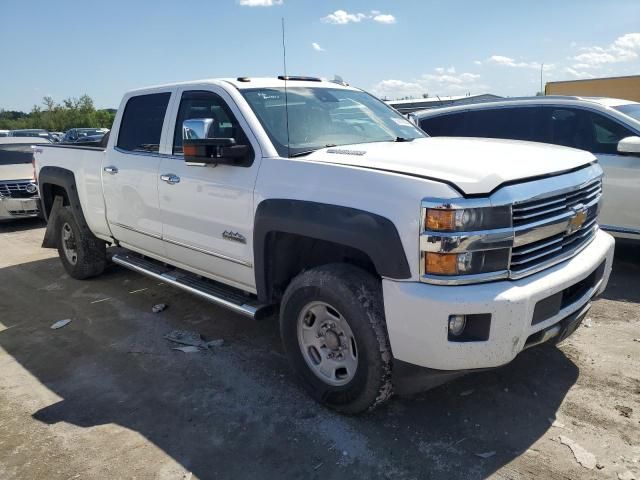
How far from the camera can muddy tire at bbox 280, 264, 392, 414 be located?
2887 millimetres

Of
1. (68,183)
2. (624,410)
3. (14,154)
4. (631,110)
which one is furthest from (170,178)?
(14,154)

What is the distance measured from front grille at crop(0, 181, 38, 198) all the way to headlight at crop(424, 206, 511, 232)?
9.51 m

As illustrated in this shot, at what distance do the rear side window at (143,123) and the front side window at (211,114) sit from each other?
267 millimetres

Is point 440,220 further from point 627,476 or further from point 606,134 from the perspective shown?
point 606,134

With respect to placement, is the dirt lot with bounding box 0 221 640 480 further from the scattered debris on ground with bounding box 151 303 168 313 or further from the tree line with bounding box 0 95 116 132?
the tree line with bounding box 0 95 116 132

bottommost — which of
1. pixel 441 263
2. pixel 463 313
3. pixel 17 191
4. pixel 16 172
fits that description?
pixel 17 191

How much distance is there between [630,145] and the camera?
5.22m

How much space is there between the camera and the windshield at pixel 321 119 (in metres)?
3.65

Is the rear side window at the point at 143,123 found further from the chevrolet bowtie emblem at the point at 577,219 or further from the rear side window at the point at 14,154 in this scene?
the rear side window at the point at 14,154

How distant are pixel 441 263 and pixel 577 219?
1.06 m

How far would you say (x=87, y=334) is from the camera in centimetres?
468

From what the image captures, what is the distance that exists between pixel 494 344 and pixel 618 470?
0.89m

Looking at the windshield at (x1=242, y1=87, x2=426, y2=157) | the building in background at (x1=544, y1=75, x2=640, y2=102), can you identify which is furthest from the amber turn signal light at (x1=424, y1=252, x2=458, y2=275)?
the building in background at (x1=544, y1=75, x2=640, y2=102)

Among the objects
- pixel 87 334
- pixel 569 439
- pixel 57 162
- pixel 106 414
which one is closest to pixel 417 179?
pixel 569 439
